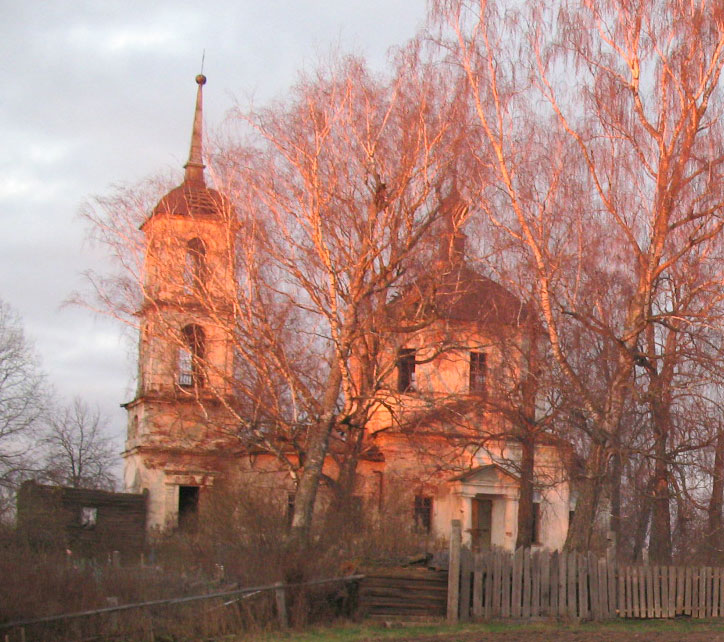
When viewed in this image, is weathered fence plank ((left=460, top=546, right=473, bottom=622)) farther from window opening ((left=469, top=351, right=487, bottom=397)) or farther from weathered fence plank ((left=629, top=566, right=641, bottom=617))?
window opening ((left=469, top=351, right=487, bottom=397))

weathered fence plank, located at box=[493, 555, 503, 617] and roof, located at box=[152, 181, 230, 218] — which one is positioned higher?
roof, located at box=[152, 181, 230, 218]

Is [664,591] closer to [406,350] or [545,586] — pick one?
[545,586]

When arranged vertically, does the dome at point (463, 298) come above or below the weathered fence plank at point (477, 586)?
above

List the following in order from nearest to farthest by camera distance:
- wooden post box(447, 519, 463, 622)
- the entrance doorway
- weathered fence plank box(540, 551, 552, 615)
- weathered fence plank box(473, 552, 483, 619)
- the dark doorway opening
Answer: wooden post box(447, 519, 463, 622), weathered fence plank box(473, 552, 483, 619), weathered fence plank box(540, 551, 552, 615), the entrance doorway, the dark doorway opening

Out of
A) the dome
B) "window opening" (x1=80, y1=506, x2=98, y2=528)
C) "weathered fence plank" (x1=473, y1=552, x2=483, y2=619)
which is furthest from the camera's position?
"window opening" (x1=80, y1=506, x2=98, y2=528)

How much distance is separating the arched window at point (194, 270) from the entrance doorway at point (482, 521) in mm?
17651

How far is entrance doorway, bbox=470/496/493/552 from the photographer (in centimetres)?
4003

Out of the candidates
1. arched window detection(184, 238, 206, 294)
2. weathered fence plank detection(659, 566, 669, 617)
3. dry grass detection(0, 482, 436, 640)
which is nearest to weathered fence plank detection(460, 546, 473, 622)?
dry grass detection(0, 482, 436, 640)

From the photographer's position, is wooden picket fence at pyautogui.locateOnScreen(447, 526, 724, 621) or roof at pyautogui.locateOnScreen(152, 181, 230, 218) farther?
roof at pyautogui.locateOnScreen(152, 181, 230, 218)

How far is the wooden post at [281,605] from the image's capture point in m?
18.0

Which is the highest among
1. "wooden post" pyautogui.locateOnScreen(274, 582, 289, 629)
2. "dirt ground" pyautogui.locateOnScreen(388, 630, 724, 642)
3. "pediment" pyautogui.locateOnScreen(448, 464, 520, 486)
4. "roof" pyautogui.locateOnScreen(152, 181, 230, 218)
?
"roof" pyautogui.locateOnScreen(152, 181, 230, 218)

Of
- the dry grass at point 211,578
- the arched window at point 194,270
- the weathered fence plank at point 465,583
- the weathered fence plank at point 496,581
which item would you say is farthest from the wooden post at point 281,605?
the arched window at point 194,270

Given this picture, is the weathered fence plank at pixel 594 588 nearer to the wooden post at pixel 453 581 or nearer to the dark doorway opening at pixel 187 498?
the wooden post at pixel 453 581

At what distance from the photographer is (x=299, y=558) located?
18750 mm
